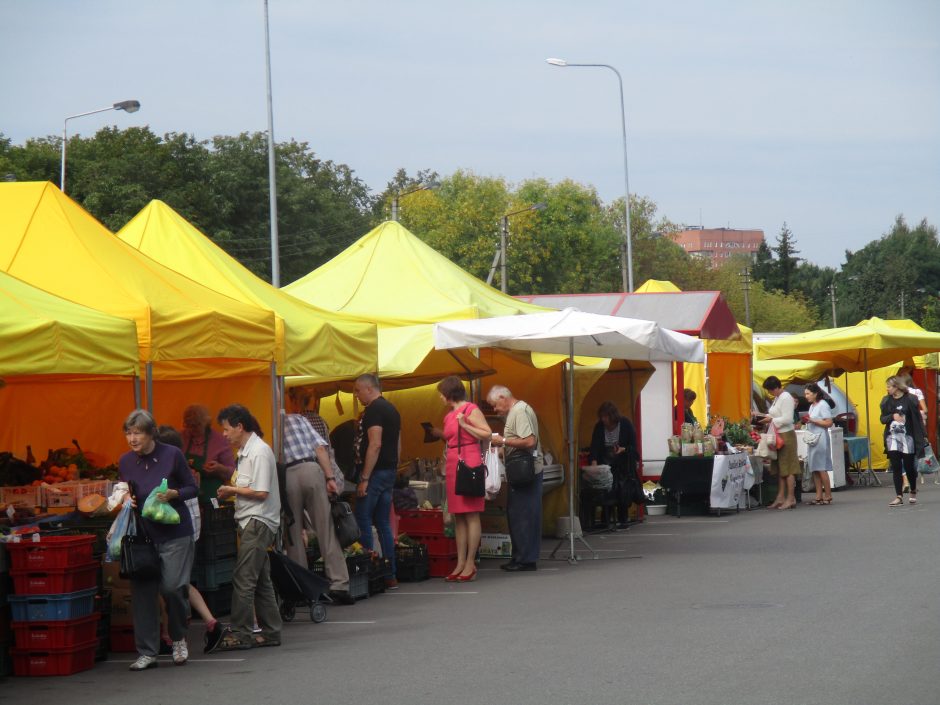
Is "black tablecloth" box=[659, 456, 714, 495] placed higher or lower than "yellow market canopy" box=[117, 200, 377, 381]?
lower

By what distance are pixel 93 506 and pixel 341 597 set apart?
101 inches

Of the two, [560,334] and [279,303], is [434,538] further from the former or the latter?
[279,303]

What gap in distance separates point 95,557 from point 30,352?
1.51 metres

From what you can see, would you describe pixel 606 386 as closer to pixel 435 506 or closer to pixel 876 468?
pixel 435 506

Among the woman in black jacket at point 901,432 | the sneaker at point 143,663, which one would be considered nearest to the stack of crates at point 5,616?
the sneaker at point 143,663

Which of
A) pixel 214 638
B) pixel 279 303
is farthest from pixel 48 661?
pixel 279 303

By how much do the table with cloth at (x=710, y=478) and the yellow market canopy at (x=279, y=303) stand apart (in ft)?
25.9

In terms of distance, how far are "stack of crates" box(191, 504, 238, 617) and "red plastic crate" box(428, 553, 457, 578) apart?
323 centimetres

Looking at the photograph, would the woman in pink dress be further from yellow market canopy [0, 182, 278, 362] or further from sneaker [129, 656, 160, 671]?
sneaker [129, 656, 160, 671]

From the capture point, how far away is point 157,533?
885 centimetres

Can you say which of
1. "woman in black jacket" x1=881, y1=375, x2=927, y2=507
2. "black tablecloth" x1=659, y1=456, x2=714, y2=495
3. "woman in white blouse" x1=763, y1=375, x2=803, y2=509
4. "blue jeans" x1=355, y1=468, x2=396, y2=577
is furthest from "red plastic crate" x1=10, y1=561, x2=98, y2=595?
"woman in white blouse" x1=763, y1=375, x2=803, y2=509

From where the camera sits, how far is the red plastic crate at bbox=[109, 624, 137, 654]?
9.78 m

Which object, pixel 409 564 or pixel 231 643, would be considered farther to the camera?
pixel 409 564

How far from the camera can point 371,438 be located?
41.3ft
